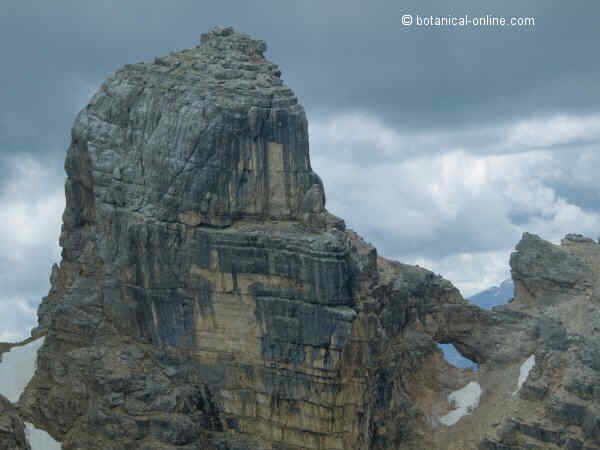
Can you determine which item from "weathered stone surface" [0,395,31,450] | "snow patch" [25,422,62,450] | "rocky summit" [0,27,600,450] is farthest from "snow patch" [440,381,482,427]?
"weathered stone surface" [0,395,31,450]

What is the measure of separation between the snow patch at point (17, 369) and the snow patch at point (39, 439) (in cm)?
306

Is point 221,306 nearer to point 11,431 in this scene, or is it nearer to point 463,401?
point 11,431

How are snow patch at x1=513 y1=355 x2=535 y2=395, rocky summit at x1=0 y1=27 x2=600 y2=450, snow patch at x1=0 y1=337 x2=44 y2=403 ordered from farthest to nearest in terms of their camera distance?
snow patch at x1=513 y1=355 x2=535 y2=395 → snow patch at x1=0 y1=337 x2=44 y2=403 → rocky summit at x1=0 y1=27 x2=600 y2=450

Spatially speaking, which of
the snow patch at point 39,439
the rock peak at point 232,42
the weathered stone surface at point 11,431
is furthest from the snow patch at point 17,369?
the rock peak at point 232,42

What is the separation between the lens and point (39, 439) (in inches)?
3610

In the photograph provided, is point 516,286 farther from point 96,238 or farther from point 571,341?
point 96,238

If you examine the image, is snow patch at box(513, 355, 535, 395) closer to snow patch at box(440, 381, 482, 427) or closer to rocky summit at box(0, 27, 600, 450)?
rocky summit at box(0, 27, 600, 450)

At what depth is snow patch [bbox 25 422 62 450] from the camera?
9112 centimetres

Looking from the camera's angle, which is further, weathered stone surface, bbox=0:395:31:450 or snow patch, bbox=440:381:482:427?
snow patch, bbox=440:381:482:427

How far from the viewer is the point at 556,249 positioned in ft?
356

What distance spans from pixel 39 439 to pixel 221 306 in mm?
15865

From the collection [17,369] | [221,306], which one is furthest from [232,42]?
[17,369]

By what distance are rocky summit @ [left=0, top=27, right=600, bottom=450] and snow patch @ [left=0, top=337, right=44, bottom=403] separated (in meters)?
0.72

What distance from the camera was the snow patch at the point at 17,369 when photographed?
95.2 m
